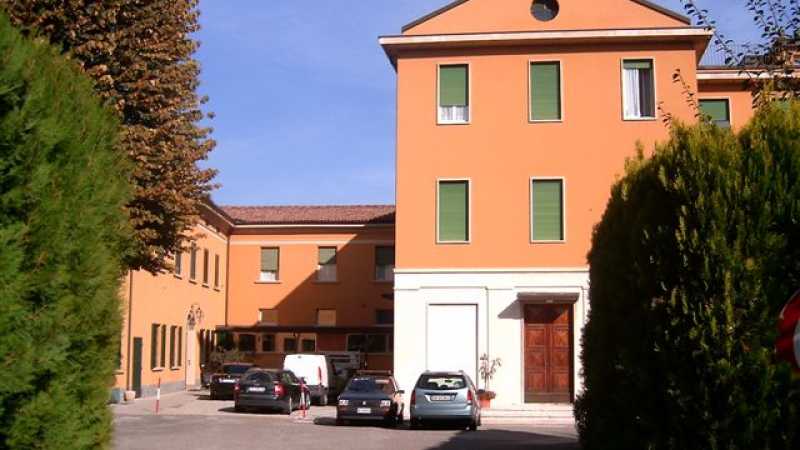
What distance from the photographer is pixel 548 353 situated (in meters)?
32.3

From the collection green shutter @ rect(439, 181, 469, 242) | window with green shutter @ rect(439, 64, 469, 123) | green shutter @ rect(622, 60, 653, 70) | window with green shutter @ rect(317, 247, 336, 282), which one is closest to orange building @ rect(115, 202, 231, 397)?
window with green shutter @ rect(317, 247, 336, 282)

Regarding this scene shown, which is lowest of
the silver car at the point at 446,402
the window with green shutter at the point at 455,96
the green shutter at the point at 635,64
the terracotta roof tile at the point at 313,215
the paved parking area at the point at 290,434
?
the paved parking area at the point at 290,434

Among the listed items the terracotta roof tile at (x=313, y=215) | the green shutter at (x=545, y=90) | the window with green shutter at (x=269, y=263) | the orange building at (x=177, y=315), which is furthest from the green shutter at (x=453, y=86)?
the window with green shutter at (x=269, y=263)

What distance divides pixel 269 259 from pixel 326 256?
3282 mm

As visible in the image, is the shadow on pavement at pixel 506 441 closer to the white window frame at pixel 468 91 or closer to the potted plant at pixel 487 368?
the potted plant at pixel 487 368

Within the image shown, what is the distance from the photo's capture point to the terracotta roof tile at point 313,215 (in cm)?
5362

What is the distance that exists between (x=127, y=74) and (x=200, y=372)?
3643cm

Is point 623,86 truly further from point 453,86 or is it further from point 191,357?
point 191,357

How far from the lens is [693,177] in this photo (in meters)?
8.34

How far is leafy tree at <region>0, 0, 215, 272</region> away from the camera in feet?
44.9

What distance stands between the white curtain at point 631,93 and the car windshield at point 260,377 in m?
15.0

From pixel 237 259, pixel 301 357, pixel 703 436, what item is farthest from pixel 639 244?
pixel 237 259

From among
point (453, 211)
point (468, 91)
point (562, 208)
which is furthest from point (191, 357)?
point (562, 208)

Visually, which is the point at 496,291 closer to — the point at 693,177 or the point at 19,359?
the point at 693,177
